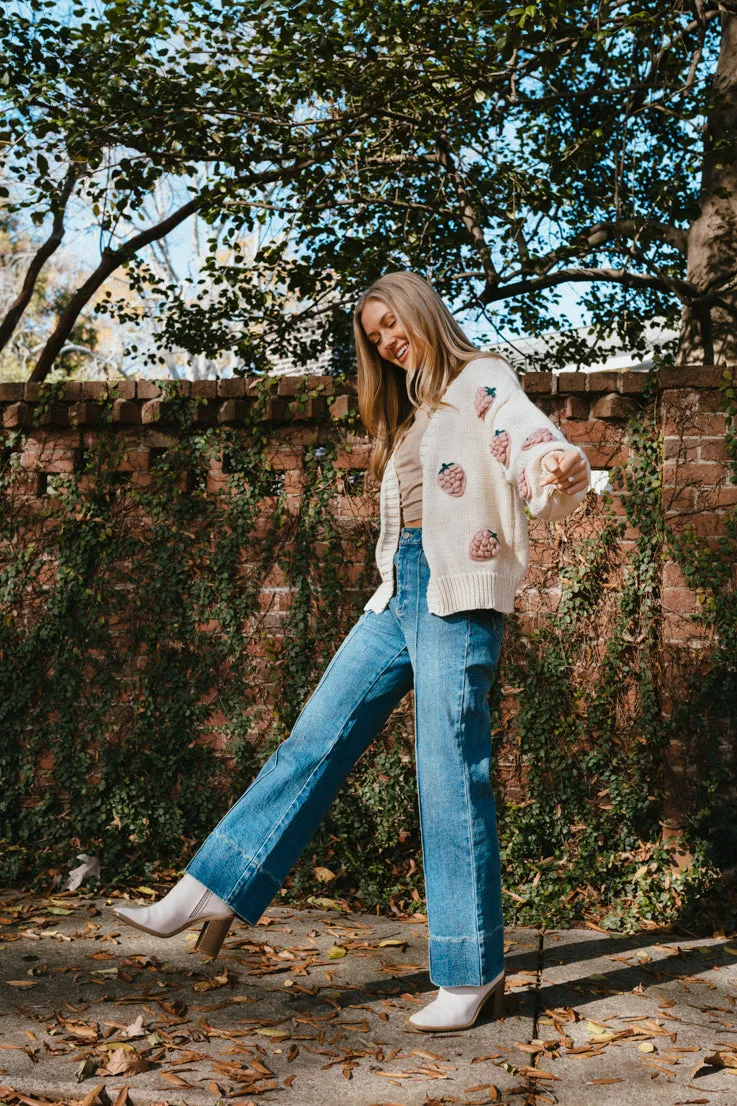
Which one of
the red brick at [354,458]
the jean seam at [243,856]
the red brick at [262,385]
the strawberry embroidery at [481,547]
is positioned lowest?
the jean seam at [243,856]

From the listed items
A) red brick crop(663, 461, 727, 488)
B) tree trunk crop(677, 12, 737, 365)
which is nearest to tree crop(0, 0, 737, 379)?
tree trunk crop(677, 12, 737, 365)

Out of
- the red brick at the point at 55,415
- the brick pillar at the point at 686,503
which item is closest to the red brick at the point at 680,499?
the brick pillar at the point at 686,503

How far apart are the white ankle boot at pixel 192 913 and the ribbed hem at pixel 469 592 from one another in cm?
98

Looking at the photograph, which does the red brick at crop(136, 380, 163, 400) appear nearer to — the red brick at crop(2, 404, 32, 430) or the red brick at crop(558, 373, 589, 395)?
the red brick at crop(2, 404, 32, 430)

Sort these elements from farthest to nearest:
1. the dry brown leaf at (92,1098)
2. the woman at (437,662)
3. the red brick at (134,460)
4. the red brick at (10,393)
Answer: the red brick at (10,393) → the red brick at (134,460) → the woman at (437,662) → the dry brown leaf at (92,1098)

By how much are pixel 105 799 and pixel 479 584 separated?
7.17ft

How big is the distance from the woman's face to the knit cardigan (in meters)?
0.17

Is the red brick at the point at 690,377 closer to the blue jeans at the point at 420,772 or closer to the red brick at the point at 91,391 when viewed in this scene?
the blue jeans at the point at 420,772

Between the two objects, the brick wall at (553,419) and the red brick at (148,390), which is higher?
the red brick at (148,390)

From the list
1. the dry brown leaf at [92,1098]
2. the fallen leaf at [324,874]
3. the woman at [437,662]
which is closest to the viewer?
the dry brown leaf at [92,1098]

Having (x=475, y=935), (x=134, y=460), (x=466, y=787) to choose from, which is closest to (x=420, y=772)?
(x=466, y=787)

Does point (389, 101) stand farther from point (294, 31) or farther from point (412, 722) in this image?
point (412, 722)

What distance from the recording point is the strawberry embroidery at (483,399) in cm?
264

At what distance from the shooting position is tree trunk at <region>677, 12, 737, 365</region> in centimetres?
570
